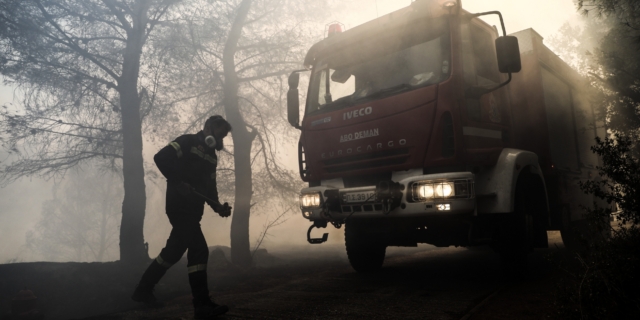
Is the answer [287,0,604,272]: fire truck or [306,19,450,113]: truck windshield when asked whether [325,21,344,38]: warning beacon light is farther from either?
[306,19,450,113]: truck windshield

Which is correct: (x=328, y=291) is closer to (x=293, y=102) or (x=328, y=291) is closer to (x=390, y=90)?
(x=390, y=90)

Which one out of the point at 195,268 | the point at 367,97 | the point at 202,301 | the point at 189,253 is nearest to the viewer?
the point at 202,301

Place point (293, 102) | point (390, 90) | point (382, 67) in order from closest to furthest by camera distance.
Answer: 1. point (390, 90)
2. point (382, 67)
3. point (293, 102)

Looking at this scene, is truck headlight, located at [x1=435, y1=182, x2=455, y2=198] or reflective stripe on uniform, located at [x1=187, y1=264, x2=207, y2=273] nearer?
reflective stripe on uniform, located at [x1=187, y1=264, x2=207, y2=273]

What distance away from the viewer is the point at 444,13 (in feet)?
15.8

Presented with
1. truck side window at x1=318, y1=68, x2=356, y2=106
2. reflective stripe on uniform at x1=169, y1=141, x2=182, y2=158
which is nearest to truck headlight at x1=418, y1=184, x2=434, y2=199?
truck side window at x1=318, y1=68, x2=356, y2=106

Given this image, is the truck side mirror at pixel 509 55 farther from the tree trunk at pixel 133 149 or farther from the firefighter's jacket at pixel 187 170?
the tree trunk at pixel 133 149

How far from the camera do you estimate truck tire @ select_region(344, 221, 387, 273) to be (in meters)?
6.12

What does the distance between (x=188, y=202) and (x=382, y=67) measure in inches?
102

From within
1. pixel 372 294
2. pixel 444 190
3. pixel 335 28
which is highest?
pixel 335 28

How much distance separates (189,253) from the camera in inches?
165

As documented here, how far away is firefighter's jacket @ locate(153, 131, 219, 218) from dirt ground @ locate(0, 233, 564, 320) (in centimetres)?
99

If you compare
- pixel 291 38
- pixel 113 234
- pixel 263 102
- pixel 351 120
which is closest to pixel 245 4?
pixel 291 38

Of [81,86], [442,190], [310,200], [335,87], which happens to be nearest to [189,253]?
[310,200]
